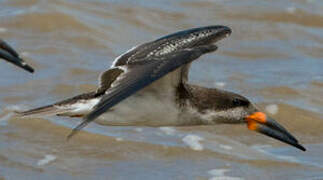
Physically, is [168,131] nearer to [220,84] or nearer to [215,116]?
[220,84]

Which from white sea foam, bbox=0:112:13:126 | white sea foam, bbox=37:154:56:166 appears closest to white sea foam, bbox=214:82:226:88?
white sea foam, bbox=0:112:13:126

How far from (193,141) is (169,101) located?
1865 millimetres

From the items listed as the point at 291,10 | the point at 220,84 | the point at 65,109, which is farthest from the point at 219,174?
the point at 291,10

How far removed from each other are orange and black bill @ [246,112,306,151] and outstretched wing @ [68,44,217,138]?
1413mm

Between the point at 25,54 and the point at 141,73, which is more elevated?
the point at 141,73

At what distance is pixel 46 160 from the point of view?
32.8 feet

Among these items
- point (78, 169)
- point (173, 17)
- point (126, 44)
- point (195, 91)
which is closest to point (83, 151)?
point (78, 169)

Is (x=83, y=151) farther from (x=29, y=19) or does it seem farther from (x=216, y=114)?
(x=29, y=19)

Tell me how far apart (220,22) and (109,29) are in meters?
1.76

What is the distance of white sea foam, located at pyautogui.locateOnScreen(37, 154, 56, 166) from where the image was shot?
9898 millimetres

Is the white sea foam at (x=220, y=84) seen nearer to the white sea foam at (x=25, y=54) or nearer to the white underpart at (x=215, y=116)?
the white sea foam at (x=25, y=54)

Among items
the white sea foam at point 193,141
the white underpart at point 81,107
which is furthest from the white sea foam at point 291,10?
the white underpart at point 81,107

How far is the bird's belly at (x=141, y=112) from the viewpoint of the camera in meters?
8.84

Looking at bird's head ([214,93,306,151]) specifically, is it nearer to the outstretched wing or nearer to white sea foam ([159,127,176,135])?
the outstretched wing
